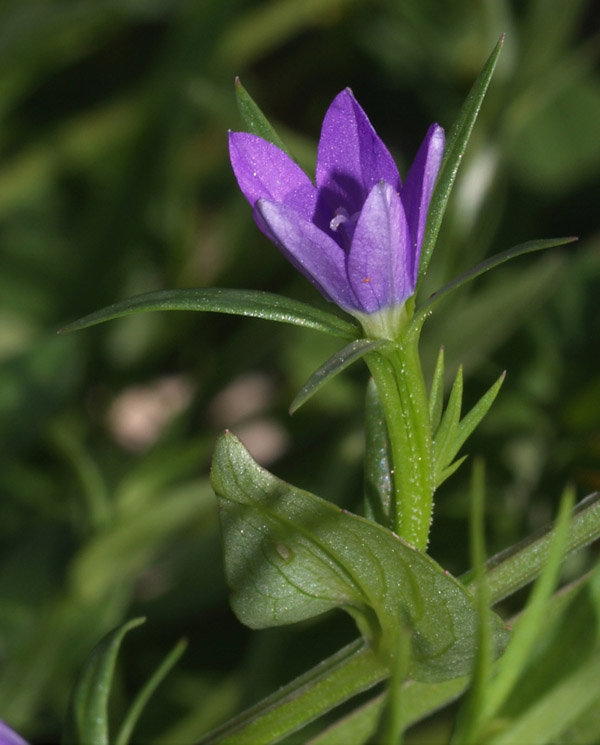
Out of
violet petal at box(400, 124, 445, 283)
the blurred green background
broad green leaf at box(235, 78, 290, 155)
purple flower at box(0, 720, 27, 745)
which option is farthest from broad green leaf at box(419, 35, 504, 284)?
the blurred green background

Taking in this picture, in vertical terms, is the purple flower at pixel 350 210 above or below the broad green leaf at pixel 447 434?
above

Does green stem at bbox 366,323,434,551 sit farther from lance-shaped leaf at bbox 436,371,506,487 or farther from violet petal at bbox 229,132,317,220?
violet petal at bbox 229,132,317,220

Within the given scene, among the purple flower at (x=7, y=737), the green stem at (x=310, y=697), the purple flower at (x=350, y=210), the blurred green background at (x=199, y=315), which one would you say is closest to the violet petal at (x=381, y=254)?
the purple flower at (x=350, y=210)

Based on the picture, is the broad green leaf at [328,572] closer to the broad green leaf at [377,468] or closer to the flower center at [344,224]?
the broad green leaf at [377,468]

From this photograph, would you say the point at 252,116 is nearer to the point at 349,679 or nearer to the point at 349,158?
the point at 349,158

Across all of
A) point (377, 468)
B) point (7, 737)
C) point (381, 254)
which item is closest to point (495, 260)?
point (381, 254)

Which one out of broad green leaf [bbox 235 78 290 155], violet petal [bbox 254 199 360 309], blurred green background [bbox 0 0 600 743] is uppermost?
broad green leaf [bbox 235 78 290 155]

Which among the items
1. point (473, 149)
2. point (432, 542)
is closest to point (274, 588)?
point (432, 542)
